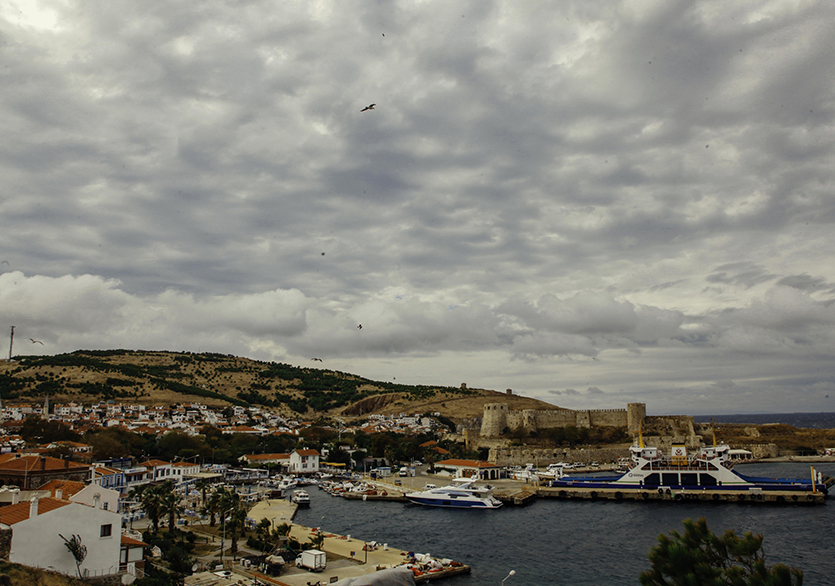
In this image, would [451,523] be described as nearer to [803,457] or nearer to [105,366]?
[803,457]

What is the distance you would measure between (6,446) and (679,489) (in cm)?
5627

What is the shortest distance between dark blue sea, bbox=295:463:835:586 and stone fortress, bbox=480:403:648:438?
32289 mm

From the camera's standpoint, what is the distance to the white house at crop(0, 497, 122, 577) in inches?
640

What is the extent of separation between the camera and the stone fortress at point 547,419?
80375 mm

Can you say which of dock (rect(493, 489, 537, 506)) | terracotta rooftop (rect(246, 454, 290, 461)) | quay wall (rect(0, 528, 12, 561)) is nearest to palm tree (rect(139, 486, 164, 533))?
quay wall (rect(0, 528, 12, 561))

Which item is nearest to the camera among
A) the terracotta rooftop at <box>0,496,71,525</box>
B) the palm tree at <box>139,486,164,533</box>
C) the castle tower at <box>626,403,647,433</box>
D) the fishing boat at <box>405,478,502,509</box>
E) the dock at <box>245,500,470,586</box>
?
the terracotta rooftop at <box>0,496,71,525</box>

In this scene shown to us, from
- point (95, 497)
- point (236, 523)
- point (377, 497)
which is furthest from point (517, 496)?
point (95, 497)

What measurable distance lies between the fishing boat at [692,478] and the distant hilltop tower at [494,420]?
28140 mm

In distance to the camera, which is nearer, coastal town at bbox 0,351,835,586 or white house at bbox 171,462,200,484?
coastal town at bbox 0,351,835,586

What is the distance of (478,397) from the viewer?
12519 cm

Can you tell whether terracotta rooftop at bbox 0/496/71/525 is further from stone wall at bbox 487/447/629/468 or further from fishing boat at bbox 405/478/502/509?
stone wall at bbox 487/447/629/468

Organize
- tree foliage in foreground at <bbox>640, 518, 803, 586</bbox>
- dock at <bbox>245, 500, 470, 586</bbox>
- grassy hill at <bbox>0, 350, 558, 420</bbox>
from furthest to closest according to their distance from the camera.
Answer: grassy hill at <bbox>0, 350, 558, 420</bbox>, dock at <bbox>245, 500, 470, 586</bbox>, tree foliage in foreground at <bbox>640, 518, 803, 586</bbox>

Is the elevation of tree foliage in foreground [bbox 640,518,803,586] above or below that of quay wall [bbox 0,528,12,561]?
above

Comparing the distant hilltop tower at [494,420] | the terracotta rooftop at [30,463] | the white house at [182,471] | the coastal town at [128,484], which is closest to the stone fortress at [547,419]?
the distant hilltop tower at [494,420]
